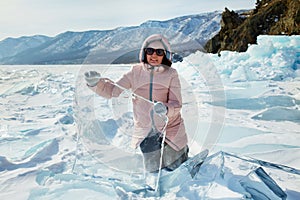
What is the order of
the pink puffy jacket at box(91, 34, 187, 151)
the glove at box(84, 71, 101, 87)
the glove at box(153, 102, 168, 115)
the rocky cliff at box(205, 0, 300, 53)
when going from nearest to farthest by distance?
1. the glove at box(153, 102, 168, 115)
2. the glove at box(84, 71, 101, 87)
3. the pink puffy jacket at box(91, 34, 187, 151)
4. the rocky cliff at box(205, 0, 300, 53)

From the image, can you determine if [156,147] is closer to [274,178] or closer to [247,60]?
[274,178]

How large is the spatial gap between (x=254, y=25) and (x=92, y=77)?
2232 centimetres

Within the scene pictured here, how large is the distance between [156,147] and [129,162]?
43 cm

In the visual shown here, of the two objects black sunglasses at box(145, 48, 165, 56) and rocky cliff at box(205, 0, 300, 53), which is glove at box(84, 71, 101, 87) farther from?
rocky cliff at box(205, 0, 300, 53)

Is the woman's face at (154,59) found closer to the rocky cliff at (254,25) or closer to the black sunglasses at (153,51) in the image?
the black sunglasses at (153,51)

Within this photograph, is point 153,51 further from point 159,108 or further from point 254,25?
point 254,25

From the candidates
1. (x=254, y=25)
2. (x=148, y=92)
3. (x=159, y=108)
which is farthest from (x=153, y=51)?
(x=254, y=25)

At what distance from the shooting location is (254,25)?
21.5m

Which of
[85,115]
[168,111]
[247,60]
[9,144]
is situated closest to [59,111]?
[9,144]

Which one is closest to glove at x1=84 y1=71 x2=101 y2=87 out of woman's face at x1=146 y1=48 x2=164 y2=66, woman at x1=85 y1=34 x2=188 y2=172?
woman at x1=85 y1=34 x2=188 y2=172

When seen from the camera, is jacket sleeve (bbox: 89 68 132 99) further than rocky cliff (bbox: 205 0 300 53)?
No

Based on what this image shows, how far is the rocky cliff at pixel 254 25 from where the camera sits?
1892cm

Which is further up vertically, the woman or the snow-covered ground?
the woman

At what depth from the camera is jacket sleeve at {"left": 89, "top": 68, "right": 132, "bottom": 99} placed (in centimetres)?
164
